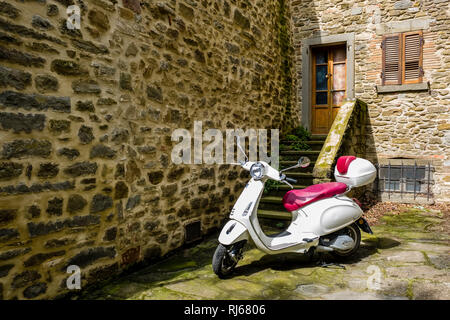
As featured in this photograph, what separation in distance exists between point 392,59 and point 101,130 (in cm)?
608

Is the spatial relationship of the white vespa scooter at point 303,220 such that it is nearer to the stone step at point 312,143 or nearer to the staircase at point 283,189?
the staircase at point 283,189

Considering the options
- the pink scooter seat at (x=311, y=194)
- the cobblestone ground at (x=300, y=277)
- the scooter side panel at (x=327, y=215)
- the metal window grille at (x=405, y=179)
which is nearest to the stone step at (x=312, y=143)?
the metal window grille at (x=405, y=179)

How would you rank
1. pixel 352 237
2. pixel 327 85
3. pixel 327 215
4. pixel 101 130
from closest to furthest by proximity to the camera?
1. pixel 101 130
2. pixel 327 215
3. pixel 352 237
4. pixel 327 85

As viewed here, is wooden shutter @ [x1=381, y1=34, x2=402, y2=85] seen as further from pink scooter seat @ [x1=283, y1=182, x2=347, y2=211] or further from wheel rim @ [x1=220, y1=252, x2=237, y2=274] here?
wheel rim @ [x1=220, y1=252, x2=237, y2=274]

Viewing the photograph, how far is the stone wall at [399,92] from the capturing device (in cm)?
664

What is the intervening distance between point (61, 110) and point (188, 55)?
193 centimetres

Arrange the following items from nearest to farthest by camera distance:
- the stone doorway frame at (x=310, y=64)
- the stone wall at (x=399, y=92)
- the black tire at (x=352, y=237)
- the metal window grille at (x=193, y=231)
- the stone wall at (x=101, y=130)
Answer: the stone wall at (x=101, y=130) → the black tire at (x=352, y=237) → the metal window grille at (x=193, y=231) → the stone wall at (x=399, y=92) → the stone doorway frame at (x=310, y=64)

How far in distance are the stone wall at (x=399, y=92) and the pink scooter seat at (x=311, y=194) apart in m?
4.07

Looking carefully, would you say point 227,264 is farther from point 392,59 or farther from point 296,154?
point 392,59

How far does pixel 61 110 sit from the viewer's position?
277cm

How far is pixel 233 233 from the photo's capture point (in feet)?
10.4

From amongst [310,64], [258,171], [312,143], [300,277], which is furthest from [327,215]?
[310,64]

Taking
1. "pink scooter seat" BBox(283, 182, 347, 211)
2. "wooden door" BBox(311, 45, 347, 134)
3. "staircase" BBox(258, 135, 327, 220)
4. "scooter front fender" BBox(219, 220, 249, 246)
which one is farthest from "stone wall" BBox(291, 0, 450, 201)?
"scooter front fender" BBox(219, 220, 249, 246)
